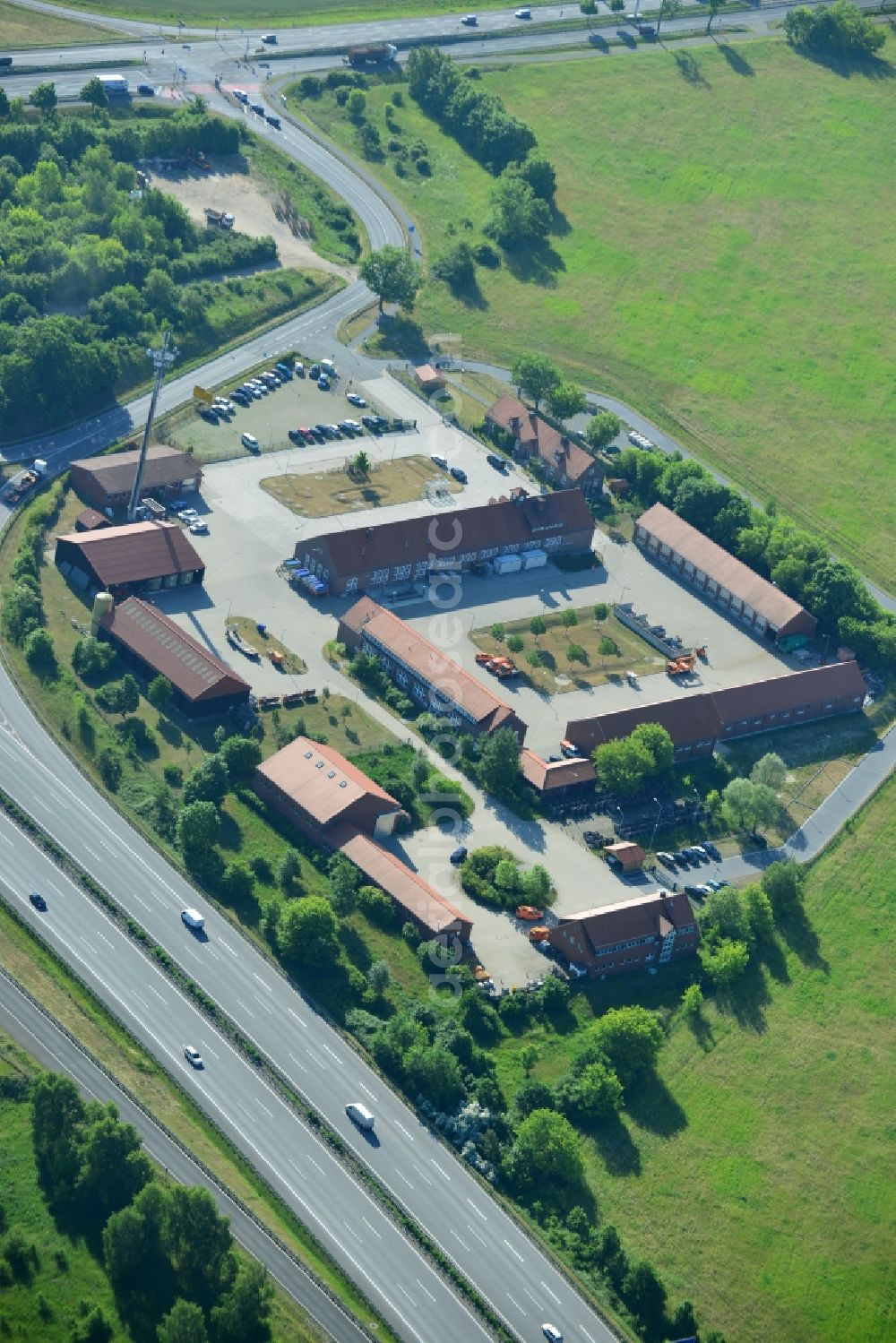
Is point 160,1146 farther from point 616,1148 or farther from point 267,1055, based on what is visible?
point 616,1148

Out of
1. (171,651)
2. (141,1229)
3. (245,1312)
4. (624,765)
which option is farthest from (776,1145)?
(171,651)

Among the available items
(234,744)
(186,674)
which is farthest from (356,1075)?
(186,674)

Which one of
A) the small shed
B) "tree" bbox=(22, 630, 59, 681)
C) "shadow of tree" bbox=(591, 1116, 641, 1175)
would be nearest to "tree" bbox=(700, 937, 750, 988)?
the small shed

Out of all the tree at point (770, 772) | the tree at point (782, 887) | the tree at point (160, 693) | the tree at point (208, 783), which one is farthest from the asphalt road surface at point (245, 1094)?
the tree at point (770, 772)

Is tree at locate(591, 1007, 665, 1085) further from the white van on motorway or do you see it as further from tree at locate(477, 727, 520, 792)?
tree at locate(477, 727, 520, 792)

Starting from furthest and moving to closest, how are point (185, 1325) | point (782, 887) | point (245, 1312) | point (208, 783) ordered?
point (782, 887) < point (208, 783) < point (245, 1312) < point (185, 1325)

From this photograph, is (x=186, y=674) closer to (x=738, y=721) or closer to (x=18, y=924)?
(x=18, y=924)
